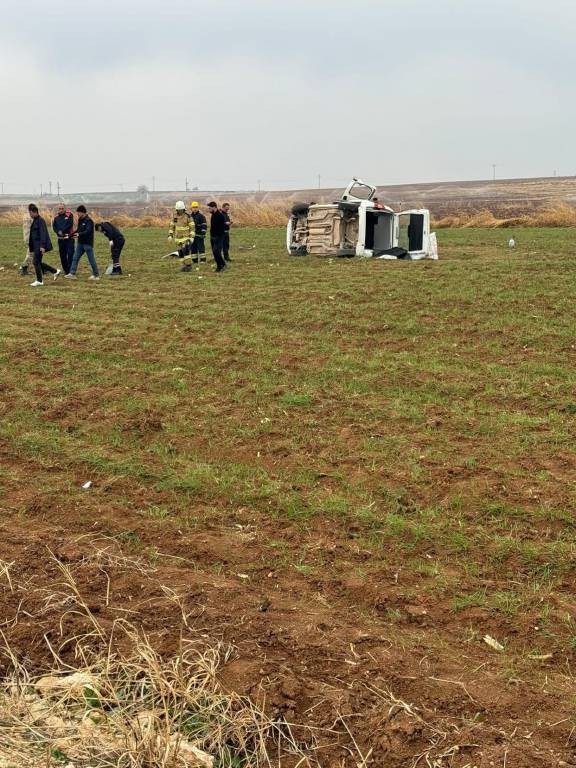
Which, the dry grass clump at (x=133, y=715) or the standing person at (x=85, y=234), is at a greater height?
the standing person at (x=85, y=234)

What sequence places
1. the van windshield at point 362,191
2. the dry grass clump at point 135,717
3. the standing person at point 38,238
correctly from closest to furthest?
1. the dry grass clump at point 135,717
2. the standing person at point 38,238
3. the van windshield at point 362,191

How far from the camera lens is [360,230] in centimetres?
1856

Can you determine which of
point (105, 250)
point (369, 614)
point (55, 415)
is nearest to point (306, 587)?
point (369, 614)

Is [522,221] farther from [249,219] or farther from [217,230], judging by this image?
[217,230]

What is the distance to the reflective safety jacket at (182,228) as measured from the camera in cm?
1739

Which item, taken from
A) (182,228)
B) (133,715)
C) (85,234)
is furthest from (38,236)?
(133,715)

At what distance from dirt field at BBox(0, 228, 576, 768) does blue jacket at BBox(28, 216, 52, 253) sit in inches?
145

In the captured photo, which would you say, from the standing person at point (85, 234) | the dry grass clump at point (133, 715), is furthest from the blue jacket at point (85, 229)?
the dry grass clump at point (133, 715)

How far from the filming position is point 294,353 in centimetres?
1009

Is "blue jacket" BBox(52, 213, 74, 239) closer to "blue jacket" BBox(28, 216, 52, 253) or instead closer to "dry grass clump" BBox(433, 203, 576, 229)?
"blue jacket" BBox(28, 216, 52, 253)

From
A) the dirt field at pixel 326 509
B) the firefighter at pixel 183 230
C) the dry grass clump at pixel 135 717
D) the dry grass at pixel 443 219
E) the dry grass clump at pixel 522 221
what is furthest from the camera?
the dry grass at pixel 443 219

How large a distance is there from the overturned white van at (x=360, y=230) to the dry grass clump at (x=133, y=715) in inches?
606

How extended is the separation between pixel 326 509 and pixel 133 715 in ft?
8.91

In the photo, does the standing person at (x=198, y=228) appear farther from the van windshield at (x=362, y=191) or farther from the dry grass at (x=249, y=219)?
the dry grass at (x=249, y=219)
